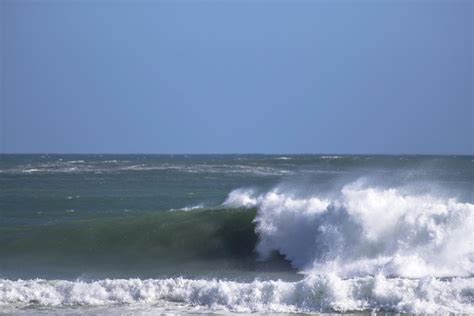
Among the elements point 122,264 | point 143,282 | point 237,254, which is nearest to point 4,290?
point 143,282

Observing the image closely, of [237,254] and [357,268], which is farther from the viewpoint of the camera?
[237,254]

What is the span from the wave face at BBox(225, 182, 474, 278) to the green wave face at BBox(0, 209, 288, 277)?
0.98 m

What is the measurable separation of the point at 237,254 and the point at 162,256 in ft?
5.53

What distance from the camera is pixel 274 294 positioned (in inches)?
447

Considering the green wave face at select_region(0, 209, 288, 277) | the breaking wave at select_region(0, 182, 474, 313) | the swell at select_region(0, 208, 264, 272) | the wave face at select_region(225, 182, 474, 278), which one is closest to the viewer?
the breaking wave at select_region(0, 182, 474, 313)

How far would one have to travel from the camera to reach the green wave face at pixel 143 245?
15039mm

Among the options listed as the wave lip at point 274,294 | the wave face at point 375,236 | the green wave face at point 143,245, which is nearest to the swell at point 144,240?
the green wave face at point 143,245

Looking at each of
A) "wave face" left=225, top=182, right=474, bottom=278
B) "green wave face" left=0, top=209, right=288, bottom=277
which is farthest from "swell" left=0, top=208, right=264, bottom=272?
"wave face" left=225, top=182, right=474, bottom=278

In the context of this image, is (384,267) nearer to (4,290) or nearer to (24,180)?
(4,290)

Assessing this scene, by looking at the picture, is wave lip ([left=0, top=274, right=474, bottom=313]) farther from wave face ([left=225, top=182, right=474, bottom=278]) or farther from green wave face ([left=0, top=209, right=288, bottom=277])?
green wave face ([left=0, top=209, right=288, bottom=277])

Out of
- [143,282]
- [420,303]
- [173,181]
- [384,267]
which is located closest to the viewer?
[420,303]

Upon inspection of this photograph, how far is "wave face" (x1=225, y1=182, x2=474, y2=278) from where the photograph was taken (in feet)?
43.9

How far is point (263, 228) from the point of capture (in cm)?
1627

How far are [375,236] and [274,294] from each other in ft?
12.1
